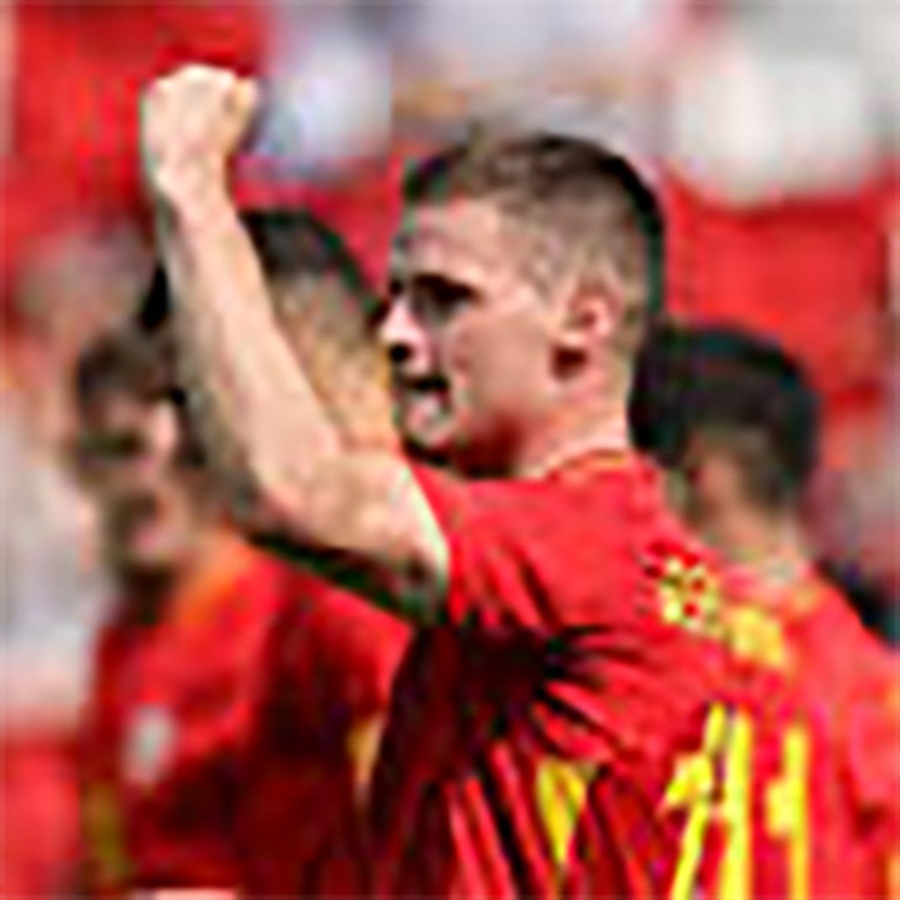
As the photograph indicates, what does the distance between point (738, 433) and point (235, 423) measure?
7.08ft

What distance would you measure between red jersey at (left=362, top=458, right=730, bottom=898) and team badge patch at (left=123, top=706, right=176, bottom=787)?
4.75ft

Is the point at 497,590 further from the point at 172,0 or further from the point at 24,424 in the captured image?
the point at 172,0

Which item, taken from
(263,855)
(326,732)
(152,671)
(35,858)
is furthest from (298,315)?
(35,858)

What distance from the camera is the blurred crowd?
5.53m

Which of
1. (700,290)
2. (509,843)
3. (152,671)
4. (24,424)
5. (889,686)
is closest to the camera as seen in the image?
(509,843)

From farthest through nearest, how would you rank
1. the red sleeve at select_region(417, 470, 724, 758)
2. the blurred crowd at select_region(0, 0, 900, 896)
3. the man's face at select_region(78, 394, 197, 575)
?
the blurred crowd at select_region(0, 0, 900, 896) < the man's face at select_region(78, 394, 197, 575) < the red sleeve at select_region(417, 470, 724, 758)

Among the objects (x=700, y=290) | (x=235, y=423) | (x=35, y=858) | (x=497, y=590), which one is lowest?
(x=35, y=858)

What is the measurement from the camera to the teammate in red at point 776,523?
10.7ft

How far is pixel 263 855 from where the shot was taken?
3.56 metres

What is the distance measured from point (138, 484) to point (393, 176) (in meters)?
0.61

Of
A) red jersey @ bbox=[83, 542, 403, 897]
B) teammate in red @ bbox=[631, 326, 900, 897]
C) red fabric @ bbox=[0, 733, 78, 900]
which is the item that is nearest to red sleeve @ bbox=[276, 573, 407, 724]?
red jersey @ bbox=[83, 542, 403, 897]

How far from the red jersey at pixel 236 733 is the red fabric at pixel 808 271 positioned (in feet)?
12.2

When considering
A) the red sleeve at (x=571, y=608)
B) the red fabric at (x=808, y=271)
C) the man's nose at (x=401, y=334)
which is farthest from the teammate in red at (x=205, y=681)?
the red fabric at (x=808, y=271)

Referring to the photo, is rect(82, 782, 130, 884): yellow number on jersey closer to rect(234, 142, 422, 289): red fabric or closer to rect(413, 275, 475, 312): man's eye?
rect(234, 142, 422, 289): red fabric
